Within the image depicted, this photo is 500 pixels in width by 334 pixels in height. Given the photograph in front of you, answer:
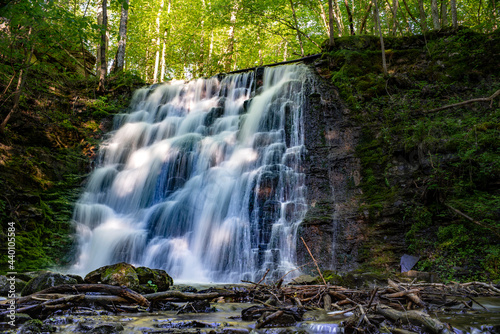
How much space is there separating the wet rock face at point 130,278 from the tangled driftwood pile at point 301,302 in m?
0.54

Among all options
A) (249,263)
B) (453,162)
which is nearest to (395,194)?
(453,162)

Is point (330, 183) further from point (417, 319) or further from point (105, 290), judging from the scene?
point (105, 290)

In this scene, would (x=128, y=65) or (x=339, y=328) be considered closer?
(x=339, y=328)

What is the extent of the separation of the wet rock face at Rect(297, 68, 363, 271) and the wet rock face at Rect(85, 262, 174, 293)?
132 inches

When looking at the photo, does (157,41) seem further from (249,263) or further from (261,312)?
(261,312)

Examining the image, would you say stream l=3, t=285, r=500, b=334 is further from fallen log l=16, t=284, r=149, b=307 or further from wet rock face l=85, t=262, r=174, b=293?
wet rock face l=85, t=262, r=174, b=293

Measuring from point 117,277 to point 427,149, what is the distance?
23.7 ft

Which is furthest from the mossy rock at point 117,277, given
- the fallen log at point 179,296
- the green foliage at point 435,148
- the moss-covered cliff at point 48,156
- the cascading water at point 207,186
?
the green foliage at point 435,148

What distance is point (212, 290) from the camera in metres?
4.72

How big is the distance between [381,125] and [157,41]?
58.9 feet

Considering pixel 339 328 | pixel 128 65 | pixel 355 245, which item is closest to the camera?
pixel 339 328

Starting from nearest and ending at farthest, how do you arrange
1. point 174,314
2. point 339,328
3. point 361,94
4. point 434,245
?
point 339,328, point 174,314, point 434,245, point 361,94

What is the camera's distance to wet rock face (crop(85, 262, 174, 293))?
14.8 feet

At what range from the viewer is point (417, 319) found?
276cm
